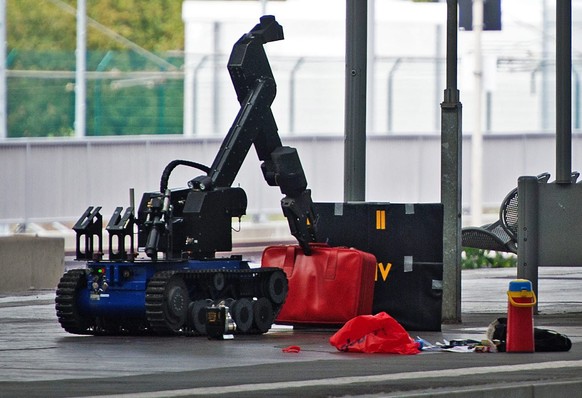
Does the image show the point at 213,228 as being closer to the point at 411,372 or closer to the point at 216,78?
the point at 411,372

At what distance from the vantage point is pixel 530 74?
4522 centimetres

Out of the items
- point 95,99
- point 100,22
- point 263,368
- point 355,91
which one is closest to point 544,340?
point 263,368

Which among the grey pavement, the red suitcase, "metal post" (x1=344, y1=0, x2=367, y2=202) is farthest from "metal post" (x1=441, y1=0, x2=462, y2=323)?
the red suitcase

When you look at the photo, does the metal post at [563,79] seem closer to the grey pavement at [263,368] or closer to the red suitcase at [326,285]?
the grey pavement at [263,368]

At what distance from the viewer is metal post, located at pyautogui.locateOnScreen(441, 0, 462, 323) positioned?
60.5ft

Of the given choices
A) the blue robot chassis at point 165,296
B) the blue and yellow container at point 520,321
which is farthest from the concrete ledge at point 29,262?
the blue and yellow container at point 520,321

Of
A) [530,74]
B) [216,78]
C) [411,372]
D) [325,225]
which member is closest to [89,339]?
[325,225]

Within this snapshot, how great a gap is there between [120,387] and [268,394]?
1.01 meters

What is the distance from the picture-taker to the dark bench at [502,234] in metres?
21.1

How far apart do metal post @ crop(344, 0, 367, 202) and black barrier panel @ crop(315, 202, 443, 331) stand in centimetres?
105

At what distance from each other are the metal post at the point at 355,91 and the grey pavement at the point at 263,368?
6.36 ft

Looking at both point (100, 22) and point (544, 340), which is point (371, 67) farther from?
point (544, 340)

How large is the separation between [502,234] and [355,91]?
13.7ft

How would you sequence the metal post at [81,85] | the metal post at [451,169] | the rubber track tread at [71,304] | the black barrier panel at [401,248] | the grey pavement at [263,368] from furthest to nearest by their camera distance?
1. the metal post at [81,85]
2. the metal post at [451,169]
3. the black barrier panel at [401,248]
4. the rubber track tread at [71,304]
5. the grey pavement at [263,368]
